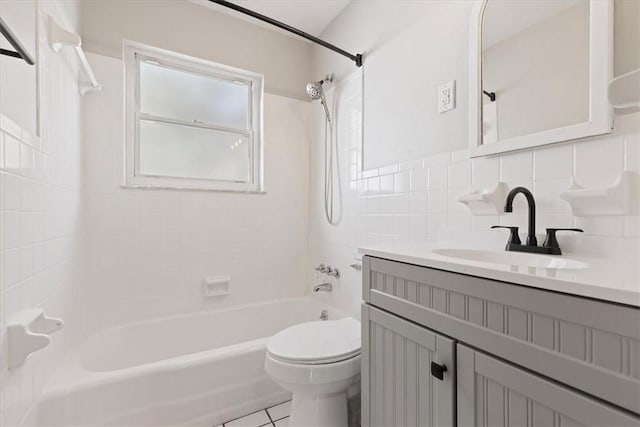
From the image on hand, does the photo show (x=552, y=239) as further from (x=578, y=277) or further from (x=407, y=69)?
(x=407, y=69)

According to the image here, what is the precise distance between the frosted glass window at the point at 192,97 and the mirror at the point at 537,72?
1662 mm

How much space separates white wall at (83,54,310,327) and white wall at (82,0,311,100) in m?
0.14

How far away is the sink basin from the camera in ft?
2.87

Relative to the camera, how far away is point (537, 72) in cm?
107

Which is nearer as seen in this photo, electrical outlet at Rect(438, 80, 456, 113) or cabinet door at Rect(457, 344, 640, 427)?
cabinet door at Rect(457, 344, 640, 427)

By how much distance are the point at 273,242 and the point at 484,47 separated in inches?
69.9

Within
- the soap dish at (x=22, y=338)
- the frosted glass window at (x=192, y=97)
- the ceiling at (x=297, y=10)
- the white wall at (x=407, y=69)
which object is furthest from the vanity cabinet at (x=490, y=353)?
the ceiling at (x=297, y=10)

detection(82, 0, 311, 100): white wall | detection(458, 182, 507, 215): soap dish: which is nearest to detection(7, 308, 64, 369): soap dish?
detection(458, 182, 507, 215): soap dish

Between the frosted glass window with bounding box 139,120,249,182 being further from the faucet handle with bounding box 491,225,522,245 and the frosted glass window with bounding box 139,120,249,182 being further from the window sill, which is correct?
the faucet handle with bounding box 491,225,522,245

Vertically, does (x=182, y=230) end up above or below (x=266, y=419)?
above

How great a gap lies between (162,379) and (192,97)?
5.89 ft

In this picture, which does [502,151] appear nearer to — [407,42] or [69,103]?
[407,42]

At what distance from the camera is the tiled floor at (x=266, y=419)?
1.49 metres

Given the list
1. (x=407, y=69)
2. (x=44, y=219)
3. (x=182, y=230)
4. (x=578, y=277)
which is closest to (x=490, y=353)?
(x=578, y=277)
